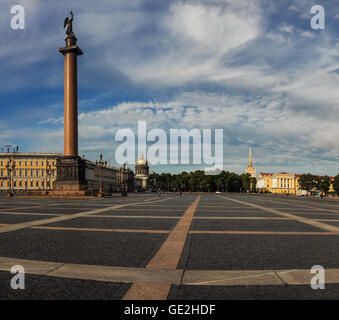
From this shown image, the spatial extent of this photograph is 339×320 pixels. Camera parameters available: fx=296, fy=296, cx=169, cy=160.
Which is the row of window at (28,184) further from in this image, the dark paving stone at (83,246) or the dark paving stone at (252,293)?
the dark paving stone at (252,293)

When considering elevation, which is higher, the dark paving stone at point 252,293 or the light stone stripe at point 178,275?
the dark paving stone at point 252,293

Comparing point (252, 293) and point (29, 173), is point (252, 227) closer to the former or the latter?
point (252, 293)

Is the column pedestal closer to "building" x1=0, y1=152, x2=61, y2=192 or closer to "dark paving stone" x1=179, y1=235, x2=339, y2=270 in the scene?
"dark paving stone" x1=179, y1=235, x2=339, y2=270

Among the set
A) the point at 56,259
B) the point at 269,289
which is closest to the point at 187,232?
the point at 56,259

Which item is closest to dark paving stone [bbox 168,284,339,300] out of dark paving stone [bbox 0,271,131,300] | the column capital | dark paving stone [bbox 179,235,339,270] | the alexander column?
dark paving stone [bbox 0,271,131,300]

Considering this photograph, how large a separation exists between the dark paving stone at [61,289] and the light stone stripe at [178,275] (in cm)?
23

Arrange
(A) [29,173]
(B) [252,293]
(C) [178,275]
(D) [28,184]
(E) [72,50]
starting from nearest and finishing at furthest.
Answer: (B) [252,293], (C) [178,275], (E) [72,50], (D) [28,184], (A) [29,173]

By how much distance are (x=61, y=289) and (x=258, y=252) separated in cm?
482

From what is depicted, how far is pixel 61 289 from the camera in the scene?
16.0ft

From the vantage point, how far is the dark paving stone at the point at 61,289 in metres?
4.54

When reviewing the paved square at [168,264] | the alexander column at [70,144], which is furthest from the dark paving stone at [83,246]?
the alexander column at [70,144]

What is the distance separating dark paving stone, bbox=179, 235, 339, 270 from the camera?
250 inches

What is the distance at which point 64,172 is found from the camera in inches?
1812

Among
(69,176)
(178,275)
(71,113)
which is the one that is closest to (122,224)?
(178,275)
